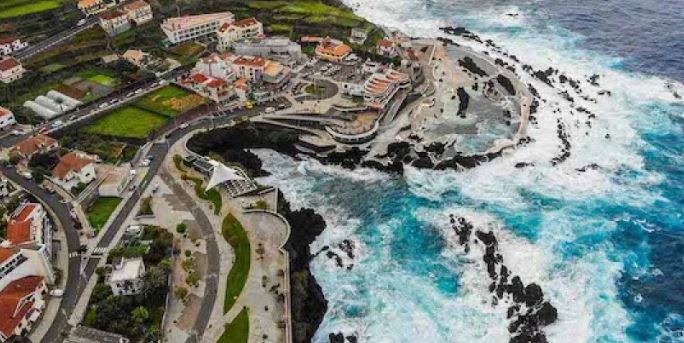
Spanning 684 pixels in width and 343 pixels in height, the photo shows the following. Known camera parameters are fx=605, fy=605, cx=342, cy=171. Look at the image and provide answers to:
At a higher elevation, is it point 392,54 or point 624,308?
point 392,54

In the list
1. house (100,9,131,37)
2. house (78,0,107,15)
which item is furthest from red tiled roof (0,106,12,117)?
house (78,0,107,15)

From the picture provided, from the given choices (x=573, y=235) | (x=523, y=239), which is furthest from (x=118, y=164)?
(x=573, y=235)

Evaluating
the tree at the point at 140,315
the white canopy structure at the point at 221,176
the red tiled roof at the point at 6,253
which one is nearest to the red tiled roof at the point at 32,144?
the white canopy structure at the point at 221,176

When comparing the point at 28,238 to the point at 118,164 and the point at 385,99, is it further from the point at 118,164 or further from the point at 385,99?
the point at 385,99

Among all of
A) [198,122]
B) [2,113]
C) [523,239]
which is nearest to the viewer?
[523,239]

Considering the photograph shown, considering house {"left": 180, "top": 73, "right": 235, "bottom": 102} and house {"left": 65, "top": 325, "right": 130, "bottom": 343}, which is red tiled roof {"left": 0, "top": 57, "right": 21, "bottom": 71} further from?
house {"left": 65, "top": 325, "right": 130, "bottom": 343}

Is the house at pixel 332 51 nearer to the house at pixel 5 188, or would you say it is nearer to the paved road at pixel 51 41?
the paved road at pixel 51 41

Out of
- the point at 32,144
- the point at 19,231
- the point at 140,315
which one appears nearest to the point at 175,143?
the point at 32,144
